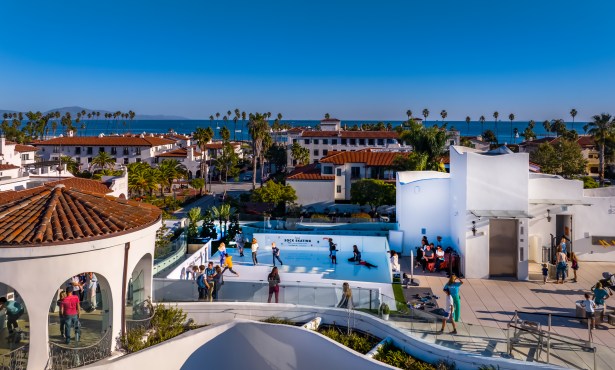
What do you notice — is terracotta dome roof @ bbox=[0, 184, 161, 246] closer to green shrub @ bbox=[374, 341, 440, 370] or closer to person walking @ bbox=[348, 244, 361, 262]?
green shrub @ bbox=[374, 341, 440, 370]

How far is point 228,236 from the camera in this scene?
97.9 feet

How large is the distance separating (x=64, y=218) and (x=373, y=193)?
37365mm

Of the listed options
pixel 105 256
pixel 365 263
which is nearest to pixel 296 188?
pixel 365 263

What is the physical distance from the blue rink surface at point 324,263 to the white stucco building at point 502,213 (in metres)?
2.32

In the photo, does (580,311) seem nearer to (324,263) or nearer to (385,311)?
(385,311)

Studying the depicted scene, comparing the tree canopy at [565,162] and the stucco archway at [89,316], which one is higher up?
the tree canopy at [565,162]

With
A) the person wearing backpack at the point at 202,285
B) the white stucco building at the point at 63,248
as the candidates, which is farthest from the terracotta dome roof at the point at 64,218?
the person wearing backpack at the point at 202,285

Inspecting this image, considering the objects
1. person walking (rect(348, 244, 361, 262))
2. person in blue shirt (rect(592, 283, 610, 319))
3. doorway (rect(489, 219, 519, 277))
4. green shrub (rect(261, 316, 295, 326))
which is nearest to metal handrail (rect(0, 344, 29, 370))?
green shrub (rect(261, 316, 295, 326))

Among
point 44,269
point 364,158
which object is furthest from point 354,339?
point 364,158

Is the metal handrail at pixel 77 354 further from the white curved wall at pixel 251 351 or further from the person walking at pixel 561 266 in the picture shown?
the person walking at pixel 561 266

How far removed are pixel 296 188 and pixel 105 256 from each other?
145ft

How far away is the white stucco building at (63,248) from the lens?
35.2ft

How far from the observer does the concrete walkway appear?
1184 cm

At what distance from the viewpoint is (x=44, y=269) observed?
10.9 m
